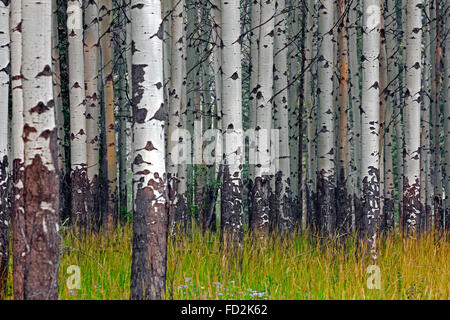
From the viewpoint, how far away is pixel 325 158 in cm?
960

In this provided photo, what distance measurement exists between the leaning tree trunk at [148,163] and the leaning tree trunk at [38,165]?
783 millimetres

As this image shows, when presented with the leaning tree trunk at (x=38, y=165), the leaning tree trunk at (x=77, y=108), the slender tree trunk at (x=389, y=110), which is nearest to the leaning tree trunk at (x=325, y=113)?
the slender tree trunk at (x=389, y=110)

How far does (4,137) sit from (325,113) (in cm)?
594

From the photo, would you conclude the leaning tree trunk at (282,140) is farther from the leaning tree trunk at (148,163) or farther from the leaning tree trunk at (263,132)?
the leaning tree trunk at (148,163)

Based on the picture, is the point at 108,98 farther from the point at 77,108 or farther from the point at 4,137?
the point at 4,137

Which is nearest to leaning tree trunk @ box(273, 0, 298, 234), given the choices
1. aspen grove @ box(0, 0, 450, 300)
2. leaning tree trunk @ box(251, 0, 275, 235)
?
aspen grove @ box(0, 0, 450, 300)

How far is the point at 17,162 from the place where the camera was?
5.03 metres

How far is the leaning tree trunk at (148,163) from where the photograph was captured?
4.52 m

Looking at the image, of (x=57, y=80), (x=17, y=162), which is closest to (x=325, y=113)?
(x=57, y=80)

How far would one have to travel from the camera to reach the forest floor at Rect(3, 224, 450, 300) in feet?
16.7

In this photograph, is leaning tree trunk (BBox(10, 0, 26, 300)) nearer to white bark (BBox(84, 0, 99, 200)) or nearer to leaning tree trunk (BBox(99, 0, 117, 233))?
white bark (BBox(84, 0, 99, 200))

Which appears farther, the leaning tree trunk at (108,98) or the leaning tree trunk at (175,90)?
the leaning tree trunk at (108,98)

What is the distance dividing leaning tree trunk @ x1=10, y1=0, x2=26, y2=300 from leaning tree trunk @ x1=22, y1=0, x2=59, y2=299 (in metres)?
0.44

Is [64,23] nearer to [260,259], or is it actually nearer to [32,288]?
[260,259]
